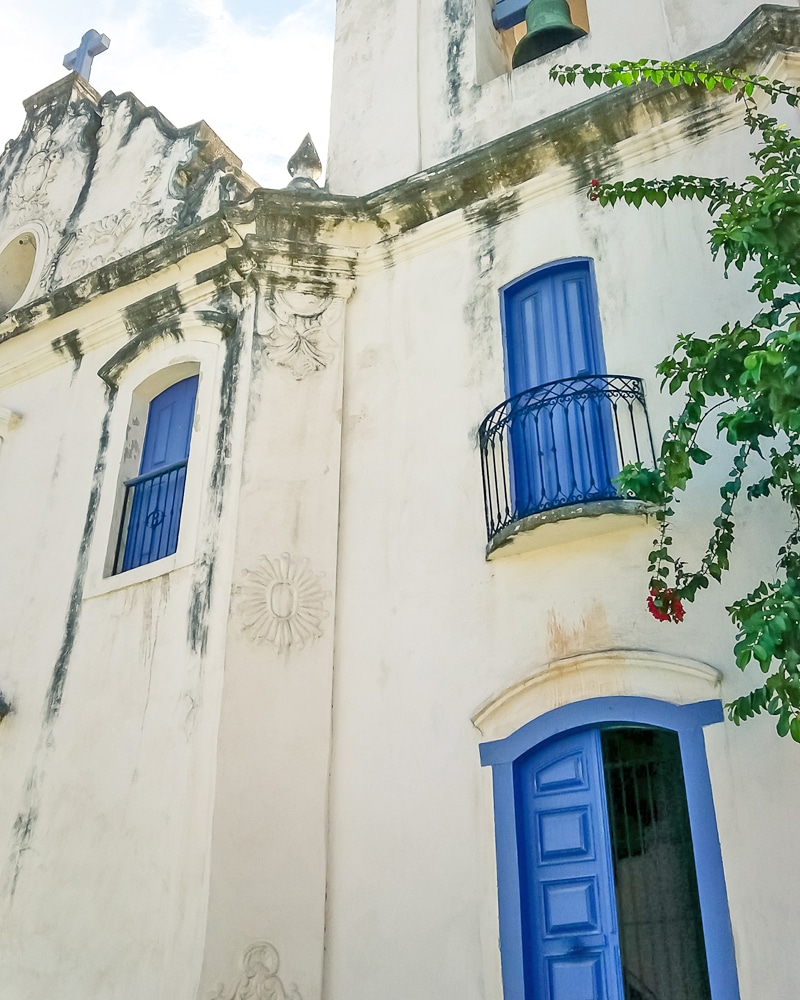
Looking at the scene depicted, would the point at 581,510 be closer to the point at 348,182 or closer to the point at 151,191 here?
the point at 348,182

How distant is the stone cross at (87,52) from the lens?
13.2m

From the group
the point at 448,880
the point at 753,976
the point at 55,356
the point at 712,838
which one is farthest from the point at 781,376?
the point at 55,356

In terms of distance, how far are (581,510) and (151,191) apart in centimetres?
629

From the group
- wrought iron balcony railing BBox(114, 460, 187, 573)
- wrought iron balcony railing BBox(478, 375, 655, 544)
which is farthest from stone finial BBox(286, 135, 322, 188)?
wrought iron balcony railing BBox(478, 375, 655, 544)

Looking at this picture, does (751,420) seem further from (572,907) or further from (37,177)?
(37,177)

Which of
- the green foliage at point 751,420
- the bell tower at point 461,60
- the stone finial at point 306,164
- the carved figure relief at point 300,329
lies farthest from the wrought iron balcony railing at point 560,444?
the stone finial at point 306,164

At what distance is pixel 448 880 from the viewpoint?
660 cm

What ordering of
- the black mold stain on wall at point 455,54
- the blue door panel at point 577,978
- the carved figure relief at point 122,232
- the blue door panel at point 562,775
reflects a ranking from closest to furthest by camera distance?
1. the blue door panel at point 577,978
2. the blue door panel at point 562,775
3. the black mold stain on wall at point 455,54
4. the carved figure relief at point 122,232

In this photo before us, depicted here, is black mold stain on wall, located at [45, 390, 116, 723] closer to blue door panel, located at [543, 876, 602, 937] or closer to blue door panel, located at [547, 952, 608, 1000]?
blue door panel, located at [543, 876, 602, 937]

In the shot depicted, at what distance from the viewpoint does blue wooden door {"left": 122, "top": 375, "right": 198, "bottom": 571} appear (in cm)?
886

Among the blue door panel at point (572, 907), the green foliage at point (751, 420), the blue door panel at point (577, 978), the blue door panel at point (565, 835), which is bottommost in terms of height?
the blue door panel at point (577, 978)

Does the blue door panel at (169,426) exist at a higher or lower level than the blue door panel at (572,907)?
higher

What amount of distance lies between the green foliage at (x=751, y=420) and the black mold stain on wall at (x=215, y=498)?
303 centimetres

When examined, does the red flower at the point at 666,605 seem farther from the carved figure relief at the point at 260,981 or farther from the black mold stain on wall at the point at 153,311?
the black mold stain on wall at the point at 153,311
